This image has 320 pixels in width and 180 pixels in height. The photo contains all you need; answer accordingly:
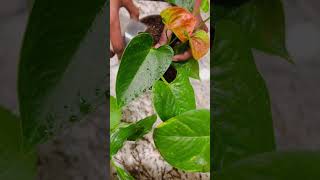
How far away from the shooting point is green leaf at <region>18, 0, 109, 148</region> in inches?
15.0

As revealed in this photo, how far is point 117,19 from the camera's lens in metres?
0.65

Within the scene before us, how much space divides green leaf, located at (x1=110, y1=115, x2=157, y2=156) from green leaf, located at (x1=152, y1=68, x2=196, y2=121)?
0.9 inches

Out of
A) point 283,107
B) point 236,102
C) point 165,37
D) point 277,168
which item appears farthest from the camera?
point 165,37

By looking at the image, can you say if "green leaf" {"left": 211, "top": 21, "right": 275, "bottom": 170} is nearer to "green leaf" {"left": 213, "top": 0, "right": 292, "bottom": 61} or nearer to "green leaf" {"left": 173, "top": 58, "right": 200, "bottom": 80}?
"green leaf" {"left": 213, "top": 0, "right": 292, "bottom": 61}

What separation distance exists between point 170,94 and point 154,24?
0.14 m

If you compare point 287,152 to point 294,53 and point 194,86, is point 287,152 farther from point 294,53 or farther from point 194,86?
point 194,86

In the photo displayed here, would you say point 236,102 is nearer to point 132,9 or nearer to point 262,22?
point 262,22

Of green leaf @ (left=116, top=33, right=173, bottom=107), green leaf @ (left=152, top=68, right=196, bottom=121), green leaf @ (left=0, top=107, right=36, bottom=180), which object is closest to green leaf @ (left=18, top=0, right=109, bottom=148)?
green leaf @ (left=0, top=107, right=36, bottom=180)

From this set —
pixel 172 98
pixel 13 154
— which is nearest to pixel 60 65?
pixel 13 154

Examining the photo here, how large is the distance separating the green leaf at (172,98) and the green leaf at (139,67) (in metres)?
0.06

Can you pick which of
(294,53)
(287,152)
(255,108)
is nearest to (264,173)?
(287,152)

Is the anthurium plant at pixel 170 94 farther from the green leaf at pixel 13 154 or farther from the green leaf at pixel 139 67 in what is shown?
the green leaf at pixel 13 154

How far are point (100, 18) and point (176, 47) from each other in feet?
1.03

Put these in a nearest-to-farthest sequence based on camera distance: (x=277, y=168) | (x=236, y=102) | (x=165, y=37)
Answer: (x=277, y=168) < (x=236, y=102) < (x=165, y=37)
